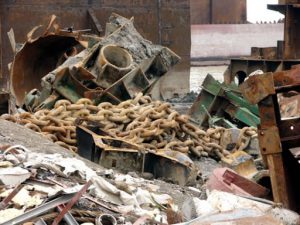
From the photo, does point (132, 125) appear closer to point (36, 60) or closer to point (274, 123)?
point (274, 123)

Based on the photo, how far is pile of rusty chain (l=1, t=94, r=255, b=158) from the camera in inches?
356

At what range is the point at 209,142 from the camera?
10242 mm

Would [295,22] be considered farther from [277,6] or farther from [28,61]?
[28,61]

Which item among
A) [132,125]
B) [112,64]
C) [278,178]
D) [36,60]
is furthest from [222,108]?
[278,178]

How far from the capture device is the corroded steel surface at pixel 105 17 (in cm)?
1669

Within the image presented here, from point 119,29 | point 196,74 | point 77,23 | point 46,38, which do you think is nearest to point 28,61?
point 46,38

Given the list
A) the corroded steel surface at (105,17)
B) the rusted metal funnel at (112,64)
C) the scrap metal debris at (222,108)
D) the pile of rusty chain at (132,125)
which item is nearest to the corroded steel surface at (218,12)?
the corroded steel surface at (105,17)

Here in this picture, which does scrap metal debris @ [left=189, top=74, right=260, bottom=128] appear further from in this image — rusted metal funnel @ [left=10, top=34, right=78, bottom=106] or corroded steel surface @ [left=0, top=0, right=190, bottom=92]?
corroded steel surface @ [left=0, top=0, right=190, bottom=92]

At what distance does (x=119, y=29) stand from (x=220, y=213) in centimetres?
867

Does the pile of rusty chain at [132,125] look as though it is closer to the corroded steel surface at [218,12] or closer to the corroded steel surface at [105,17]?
the corroded steel surface at [105,17]

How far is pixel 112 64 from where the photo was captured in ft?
39.6

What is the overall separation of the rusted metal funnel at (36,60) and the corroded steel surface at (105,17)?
225cm

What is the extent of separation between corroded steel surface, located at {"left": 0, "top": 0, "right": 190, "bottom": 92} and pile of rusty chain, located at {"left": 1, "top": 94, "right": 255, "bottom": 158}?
6.91 metres

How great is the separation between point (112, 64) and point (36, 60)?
258 centimetres
